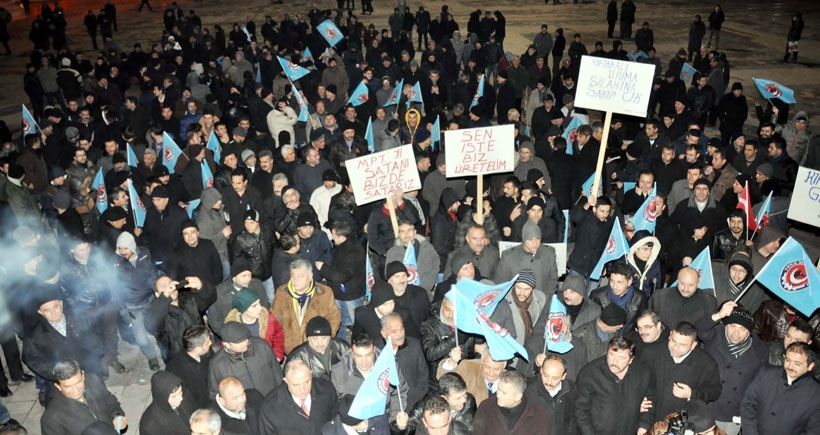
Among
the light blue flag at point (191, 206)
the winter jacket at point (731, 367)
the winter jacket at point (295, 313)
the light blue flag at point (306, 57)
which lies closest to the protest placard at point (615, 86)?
the winter jacket at point (731, 367)

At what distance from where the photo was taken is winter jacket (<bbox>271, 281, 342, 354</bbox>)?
7.37 m

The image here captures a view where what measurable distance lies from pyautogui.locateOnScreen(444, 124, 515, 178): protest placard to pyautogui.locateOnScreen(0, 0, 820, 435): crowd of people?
9.6 inches

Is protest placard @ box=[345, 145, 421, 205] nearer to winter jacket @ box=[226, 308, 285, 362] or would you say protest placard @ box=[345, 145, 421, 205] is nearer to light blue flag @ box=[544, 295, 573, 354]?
winter jacket @ box=[226, 308, 285, 362]

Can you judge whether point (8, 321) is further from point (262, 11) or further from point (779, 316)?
point (262, 11)

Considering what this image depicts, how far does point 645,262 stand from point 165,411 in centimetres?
540

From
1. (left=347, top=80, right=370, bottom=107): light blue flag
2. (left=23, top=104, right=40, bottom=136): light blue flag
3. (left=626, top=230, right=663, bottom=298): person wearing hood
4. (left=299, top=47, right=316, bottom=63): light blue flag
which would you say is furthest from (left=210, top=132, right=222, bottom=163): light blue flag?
(left=299, top=47, right=316, bottom=63): light blue flag

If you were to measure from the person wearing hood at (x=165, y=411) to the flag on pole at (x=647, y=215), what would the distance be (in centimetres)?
607

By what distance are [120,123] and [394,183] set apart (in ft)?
27.4

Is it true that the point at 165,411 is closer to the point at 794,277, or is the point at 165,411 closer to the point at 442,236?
the point at 442,236

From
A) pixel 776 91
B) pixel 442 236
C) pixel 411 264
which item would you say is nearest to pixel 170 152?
pixel 442 236

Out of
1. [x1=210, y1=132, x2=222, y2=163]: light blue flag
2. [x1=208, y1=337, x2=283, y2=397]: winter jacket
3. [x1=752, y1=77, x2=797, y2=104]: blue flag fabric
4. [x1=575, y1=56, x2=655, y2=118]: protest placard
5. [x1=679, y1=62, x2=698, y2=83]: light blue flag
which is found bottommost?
[x1=208, y1=337, x2=283, y2=397]: winter jacket

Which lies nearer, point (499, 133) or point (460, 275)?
point (460, 275)

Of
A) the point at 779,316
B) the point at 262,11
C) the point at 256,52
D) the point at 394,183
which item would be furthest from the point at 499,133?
the point at 262,11

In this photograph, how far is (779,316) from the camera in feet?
24.4
